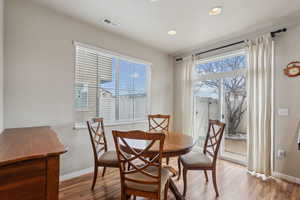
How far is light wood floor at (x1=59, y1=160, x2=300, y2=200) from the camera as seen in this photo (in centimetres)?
209

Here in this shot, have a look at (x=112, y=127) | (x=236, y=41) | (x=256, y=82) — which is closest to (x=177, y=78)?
(x=236, y=41)

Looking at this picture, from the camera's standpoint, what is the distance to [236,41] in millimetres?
3188

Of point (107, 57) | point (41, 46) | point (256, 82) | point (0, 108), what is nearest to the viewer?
point (0, 108)

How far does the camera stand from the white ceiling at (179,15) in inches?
86.0

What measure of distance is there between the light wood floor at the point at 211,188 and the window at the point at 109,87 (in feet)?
3.47

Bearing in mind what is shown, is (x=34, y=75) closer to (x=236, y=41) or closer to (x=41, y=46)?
(x=41, y=46)

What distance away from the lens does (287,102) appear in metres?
2.58

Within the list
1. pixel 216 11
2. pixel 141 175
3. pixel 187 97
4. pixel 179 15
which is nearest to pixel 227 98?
pixel 187 97

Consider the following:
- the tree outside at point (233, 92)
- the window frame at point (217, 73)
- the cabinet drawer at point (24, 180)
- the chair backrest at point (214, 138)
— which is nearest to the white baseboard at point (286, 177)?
the tree outside at point (233, 92)

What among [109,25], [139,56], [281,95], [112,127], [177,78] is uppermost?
[109,25]

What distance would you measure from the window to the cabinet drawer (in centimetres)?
180

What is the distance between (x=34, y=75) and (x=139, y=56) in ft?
6.92

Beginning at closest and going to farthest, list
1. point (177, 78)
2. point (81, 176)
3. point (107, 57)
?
point (81, 176) < point (107, 57) < point (177, 78)

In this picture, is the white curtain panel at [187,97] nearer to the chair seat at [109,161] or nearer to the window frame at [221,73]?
the window frame at [221,73]
